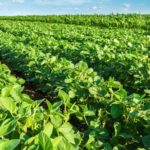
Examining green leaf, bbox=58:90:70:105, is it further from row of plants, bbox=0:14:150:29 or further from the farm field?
row of plants, bbox=0:14:150:29

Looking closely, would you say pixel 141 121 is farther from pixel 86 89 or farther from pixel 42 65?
pixel 42 65

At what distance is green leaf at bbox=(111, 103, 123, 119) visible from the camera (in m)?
2.34

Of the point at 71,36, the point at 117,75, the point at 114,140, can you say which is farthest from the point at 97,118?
the point at 71,36

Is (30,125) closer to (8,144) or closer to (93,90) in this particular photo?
(8,144)

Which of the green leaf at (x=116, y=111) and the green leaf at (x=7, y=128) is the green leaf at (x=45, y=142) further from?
the green leaf at (x=116, y=111)

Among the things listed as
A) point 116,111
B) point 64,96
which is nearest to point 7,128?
point 64,96

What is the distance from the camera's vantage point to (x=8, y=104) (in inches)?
77.9

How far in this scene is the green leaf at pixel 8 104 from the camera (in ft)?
6.41

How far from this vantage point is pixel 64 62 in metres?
4.82

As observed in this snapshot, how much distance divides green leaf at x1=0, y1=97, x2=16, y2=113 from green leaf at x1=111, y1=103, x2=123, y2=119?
0.67 metres

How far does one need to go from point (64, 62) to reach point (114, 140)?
2623 millimetres

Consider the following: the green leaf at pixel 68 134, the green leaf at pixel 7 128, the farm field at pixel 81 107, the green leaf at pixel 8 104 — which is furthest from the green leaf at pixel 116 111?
the green leaf at pixel 7 128

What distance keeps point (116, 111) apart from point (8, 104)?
0.72 metres

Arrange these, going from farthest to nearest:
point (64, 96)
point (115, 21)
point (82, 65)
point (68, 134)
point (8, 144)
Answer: point (115, 21) < point (82, 65) < point (64, 96) < point (68, 134) < point (8, 144)
